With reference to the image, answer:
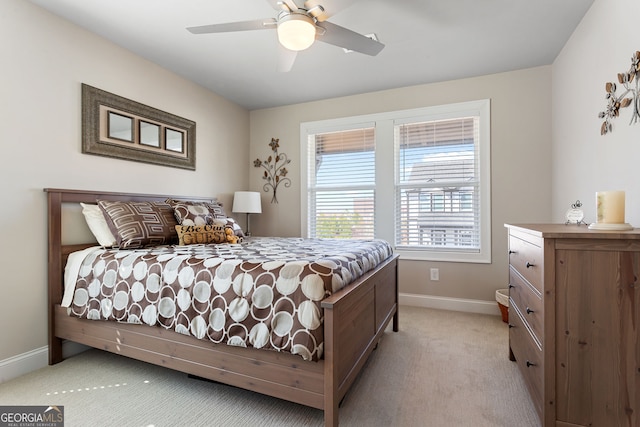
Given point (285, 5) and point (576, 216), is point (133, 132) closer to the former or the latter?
point (285, 5)

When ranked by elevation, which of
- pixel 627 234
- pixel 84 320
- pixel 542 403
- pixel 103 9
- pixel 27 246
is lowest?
pixel 542 403

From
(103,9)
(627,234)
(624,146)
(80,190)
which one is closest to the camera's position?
(627,234)

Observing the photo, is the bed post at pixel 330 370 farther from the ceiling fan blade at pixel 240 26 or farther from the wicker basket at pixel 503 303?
the wicker basket at pixel 503 303

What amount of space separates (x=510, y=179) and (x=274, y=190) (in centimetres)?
279

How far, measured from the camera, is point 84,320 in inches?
81.4

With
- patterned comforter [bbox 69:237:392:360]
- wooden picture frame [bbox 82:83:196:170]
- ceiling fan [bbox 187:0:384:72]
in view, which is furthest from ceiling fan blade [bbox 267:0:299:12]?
wooden picture frame [bbox 82:83:196:170]

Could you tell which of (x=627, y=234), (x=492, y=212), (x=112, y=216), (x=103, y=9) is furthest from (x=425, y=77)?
(x=112, y=216)

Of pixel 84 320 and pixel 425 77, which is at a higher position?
pixel 425 77

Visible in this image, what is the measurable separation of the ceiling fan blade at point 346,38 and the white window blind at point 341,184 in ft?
5.51

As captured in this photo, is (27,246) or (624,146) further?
(27,246)

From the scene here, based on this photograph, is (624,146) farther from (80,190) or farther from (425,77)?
(80,190)

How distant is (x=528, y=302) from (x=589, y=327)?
1.11 ft

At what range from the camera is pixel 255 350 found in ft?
5.03

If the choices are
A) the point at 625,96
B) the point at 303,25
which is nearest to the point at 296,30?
the point at 303,25
